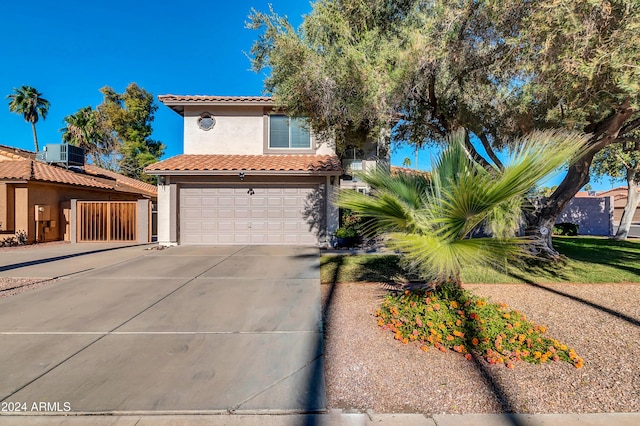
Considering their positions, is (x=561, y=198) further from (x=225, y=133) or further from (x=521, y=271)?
(x=225, y=133)

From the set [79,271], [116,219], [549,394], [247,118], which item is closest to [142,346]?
[549,394]

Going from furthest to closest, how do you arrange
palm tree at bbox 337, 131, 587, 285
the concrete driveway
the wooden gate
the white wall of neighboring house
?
1. the white wall of neighboring house
2. the wooden gate
3. palm tree at bbox 337, 131, 587, 285
4. the concrete driveway

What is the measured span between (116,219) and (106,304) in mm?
10466

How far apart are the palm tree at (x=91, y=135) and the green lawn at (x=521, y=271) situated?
30035 millimetres

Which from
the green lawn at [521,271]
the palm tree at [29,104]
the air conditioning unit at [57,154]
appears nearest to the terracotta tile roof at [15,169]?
the air conditioning unit at [57,154]

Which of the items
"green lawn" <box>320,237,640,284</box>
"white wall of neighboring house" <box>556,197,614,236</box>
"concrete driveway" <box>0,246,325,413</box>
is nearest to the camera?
"concrete driveway" <box>0,246,325,413</box>

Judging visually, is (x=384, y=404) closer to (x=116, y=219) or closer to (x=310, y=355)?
(x=310, y=355)

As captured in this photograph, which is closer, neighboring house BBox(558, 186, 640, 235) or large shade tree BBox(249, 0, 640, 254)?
Answer: large shade tree BBox(249, 0, 640, 254)

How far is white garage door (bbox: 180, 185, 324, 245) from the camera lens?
12734mm

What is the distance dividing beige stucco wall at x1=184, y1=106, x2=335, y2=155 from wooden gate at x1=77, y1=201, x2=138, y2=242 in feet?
12.9

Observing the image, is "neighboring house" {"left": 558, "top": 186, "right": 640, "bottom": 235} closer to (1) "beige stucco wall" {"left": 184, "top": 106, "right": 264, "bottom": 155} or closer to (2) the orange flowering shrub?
(1) "beige stucco wall" {"left": 184, "top": 106, "right": 264, "bottom": 155}

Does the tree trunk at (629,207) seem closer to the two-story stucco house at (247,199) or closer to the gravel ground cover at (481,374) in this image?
the two-story stucco house at (247,199)

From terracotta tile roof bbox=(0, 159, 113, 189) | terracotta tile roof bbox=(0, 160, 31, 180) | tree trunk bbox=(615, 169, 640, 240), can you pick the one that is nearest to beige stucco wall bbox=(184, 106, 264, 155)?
terracotta tile roof bbox=(0, 159, 113, 189)

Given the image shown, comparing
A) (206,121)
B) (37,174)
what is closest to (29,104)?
(37,174)
